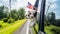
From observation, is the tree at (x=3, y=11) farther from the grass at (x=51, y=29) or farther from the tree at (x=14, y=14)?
the grass at (x=51, y=29)

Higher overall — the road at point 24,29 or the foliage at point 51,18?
the foliage at point 51,18

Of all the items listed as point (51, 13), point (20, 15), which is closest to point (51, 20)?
point (51, 13)

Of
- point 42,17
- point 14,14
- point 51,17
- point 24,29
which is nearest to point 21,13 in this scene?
point 14,14

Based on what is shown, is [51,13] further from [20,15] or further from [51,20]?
[20,15]

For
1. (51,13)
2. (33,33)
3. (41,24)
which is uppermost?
(51,13)

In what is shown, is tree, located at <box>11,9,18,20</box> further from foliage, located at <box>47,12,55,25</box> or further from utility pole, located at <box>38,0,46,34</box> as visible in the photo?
foliage, located at <box>47,12,55,25</box>

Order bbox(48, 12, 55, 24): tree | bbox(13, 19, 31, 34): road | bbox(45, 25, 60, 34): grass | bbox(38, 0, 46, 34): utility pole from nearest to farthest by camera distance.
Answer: bbox(45, 25, 60, 34): grass < bbox(48, 12, 55, 24): tree < bbox(38, 0, 46, 34): utility pole < bbox(13, 19, 31, 34): road

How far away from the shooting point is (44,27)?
1.55 meters

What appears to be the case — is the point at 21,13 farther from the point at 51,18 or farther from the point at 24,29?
the point at 51,18

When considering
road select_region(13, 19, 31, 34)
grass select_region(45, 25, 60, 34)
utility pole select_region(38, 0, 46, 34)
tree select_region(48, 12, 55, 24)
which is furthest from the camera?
road select_region(13, 19, 31, 34)

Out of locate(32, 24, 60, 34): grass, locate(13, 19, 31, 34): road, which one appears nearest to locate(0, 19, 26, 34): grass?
locate(13, 19, 31, 34): road

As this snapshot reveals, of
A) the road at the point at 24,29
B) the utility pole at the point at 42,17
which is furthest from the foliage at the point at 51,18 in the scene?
the road at the point at 24,29

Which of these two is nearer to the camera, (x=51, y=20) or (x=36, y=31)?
(x=51, y=20)

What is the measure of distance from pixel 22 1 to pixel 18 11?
132 millimetres
